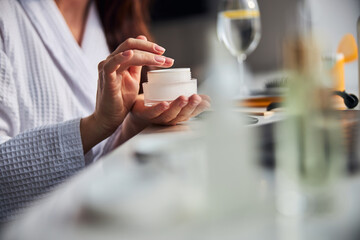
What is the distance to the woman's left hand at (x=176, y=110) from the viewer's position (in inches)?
25.0

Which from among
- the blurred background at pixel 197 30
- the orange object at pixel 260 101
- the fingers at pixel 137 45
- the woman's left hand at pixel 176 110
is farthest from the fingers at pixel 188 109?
the blurred background at pixel 197 30

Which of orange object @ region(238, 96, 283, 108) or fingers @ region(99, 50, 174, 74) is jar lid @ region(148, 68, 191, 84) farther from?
orange object @ region(238, 96, 283, 108)

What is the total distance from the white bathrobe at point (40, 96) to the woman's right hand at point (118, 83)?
0.05 metres

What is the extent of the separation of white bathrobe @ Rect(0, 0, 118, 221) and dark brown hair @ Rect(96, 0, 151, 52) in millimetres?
35

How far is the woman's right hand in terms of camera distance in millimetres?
653

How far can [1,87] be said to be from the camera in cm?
86

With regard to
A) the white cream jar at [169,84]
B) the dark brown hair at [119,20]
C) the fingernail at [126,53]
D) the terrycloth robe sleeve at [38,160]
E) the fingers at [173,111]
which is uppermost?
the dark brown hair at [119,20]

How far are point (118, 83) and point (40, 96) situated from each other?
364mm

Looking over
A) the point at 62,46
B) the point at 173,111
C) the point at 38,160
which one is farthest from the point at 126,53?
the point at 62,46

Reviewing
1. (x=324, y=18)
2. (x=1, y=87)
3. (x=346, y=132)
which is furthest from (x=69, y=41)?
(x=324, y=18)

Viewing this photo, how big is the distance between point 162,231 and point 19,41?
0.90 metres

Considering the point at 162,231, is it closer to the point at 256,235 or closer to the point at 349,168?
the point at 256,235

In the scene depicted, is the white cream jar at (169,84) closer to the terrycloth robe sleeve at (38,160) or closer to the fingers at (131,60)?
the fingers at (131,60)

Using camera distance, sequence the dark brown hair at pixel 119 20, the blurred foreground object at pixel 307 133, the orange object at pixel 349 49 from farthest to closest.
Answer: the dark brown hair at pixel 119 20 < the orange object at pixel 349 49 < the blurred foreground object at pixel 307 133
